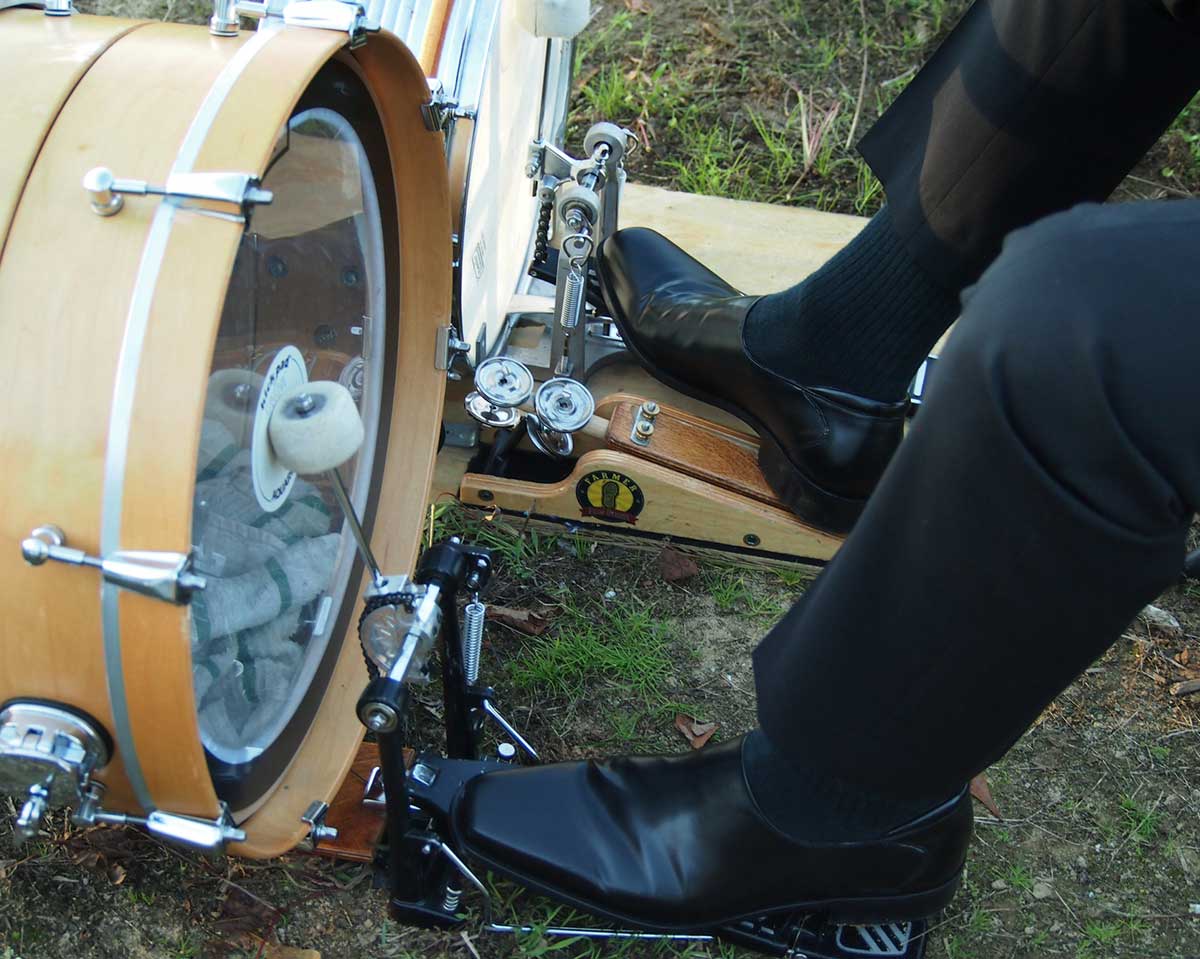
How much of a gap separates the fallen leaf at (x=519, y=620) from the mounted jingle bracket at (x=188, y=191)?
0.88 meters

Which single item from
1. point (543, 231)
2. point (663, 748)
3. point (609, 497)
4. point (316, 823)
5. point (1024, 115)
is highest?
point (1024, 115)

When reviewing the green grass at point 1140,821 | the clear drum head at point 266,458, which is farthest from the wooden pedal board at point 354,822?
the green grass at point 1140,821

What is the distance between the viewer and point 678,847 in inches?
45.8

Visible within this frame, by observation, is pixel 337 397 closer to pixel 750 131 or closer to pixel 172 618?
pixel 172 618

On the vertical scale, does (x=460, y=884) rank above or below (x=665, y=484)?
below

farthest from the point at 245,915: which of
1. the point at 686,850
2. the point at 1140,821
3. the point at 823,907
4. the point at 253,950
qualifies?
the point at 1140,821

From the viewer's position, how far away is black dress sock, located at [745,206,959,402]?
150 centimetres

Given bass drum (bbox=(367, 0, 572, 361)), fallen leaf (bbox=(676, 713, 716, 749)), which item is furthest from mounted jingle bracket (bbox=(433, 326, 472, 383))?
fallen leaf (bbox=(676, 713, 716, 749))

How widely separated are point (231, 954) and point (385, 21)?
1.10 meters

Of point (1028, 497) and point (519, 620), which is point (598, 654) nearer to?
point (519, 620)

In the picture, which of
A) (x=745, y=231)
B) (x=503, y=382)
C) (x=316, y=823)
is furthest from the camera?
(x=745, y=231)

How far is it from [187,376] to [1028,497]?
575mm

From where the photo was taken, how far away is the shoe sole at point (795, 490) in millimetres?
1589

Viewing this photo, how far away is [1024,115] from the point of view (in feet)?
4.35
